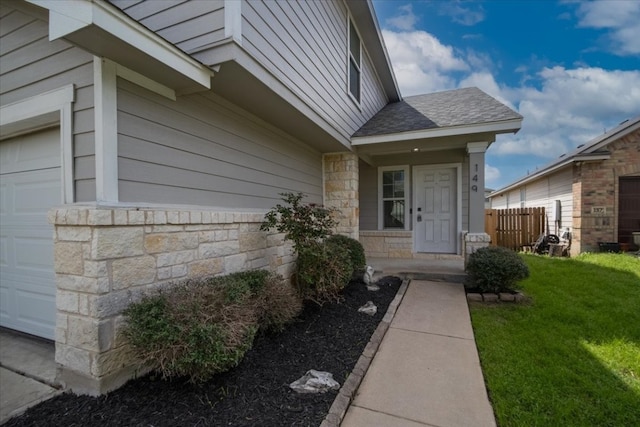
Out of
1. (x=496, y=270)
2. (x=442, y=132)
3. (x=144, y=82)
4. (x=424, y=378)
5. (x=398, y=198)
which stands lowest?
(x=424, y=378)

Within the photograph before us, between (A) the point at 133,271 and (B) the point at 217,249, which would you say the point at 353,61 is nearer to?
(B) the point at 217,249

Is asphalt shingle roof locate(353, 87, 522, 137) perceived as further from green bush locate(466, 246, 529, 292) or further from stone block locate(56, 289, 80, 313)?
stone block locate(56, 289, 80, 313)

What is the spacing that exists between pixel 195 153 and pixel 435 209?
5.78m

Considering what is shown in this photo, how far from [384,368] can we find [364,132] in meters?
4.60

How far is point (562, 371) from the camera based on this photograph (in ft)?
A: 8.29

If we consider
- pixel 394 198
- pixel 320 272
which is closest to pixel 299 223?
pixel 320 272

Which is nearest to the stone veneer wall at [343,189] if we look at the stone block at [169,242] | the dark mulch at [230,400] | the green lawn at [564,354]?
the green lawn at [564,354]

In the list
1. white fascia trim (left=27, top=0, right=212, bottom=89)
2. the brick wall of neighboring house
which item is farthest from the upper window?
the brick wall of neighboring house

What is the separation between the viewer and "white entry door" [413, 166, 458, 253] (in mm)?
6898

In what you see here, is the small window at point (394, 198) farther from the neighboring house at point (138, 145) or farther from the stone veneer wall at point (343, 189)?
the neighboring house at point (138, 145)

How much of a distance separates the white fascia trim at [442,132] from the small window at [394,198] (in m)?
1.89

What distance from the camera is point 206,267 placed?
2.94m

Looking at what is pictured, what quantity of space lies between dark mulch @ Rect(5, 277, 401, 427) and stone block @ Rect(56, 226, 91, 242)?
114 centimetres

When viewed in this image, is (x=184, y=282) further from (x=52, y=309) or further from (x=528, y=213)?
(x=528, y=213)
